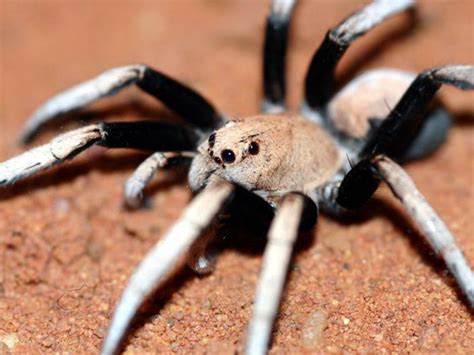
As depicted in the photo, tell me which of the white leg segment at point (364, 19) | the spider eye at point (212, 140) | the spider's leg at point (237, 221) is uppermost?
the white leg segment at point (364, 19)

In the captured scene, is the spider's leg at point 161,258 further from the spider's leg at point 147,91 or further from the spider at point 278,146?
the spider's leg at point 147,91

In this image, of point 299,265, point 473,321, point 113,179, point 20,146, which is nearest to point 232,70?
point 113,179

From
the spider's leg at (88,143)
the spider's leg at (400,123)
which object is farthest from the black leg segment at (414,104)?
the spider's leg at (88,143)

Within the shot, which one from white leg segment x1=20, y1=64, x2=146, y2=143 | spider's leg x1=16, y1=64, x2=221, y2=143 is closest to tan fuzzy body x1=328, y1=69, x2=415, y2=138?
spider's leg x1=16, y1=64, x2=221, y2=143

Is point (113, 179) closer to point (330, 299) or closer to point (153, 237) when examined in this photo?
point (153, 237)

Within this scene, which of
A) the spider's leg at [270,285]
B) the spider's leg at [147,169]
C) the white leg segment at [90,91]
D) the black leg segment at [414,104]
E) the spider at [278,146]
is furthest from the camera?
the white leg segment at [90,91]

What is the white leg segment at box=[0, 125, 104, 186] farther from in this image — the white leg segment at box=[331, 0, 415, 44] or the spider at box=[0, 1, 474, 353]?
the white leg segment at box=[331, 0, 415, 44]
